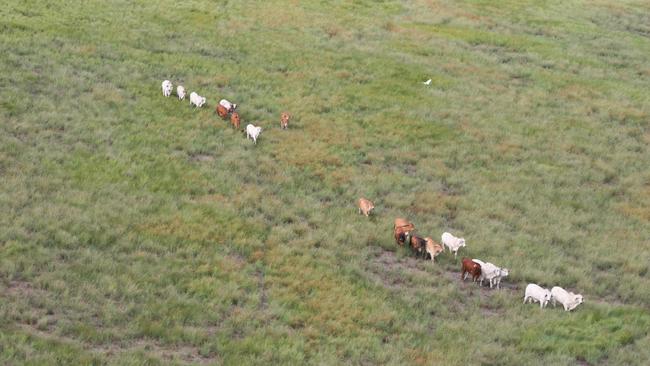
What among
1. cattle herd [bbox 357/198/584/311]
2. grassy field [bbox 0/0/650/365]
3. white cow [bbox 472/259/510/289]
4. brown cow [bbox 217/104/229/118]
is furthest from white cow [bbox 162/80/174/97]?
white cow [bbox 472/259/510/289]

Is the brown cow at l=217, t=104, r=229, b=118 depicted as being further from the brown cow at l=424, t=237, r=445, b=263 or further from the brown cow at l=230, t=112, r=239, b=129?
the brown cow at l=424, t=237, r=445, b=263

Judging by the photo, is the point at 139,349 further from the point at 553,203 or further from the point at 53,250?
the point at 553,203

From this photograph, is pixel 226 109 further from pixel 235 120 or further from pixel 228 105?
pixel 235 120

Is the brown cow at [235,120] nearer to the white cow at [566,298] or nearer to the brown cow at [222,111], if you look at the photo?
the brown cow at [222,111]

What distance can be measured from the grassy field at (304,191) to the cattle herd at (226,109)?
0.45m

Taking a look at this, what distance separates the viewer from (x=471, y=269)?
2133cm

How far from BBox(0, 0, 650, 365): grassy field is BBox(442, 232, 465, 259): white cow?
0.66 meters

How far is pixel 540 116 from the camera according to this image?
36562mm

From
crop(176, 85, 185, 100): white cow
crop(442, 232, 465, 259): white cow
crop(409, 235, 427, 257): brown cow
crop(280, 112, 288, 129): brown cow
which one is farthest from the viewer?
crop(176, 85, 185, 100): white cow

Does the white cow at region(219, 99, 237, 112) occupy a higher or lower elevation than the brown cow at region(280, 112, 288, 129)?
higher

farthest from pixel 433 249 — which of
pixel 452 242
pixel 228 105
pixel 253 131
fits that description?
pixel 228 105

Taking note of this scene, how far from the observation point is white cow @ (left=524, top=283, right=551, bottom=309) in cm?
2023

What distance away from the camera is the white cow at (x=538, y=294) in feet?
66.4

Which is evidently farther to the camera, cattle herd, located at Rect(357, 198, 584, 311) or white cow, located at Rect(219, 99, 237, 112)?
white cow, located at Rect(219, 99, 237, 112)
